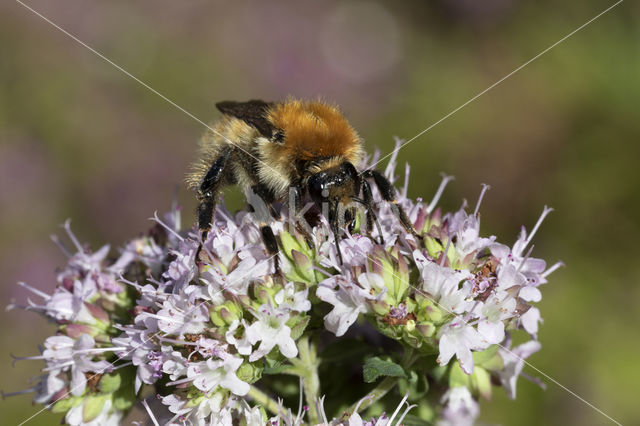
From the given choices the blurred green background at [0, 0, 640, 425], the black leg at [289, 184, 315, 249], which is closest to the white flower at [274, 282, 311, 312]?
the black leg at [289, 184, 315, 249]

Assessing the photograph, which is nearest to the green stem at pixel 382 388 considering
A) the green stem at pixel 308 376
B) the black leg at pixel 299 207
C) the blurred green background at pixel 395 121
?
the green stem at pixel 308 376

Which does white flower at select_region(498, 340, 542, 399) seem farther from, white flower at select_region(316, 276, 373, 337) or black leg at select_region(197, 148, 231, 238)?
black leg at select_region(197, 148, 231, 238)

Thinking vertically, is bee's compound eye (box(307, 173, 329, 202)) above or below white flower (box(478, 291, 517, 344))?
above

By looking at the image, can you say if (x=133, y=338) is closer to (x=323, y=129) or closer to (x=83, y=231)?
(x=323, y=129)

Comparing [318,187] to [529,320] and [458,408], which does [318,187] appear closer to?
[529,320]

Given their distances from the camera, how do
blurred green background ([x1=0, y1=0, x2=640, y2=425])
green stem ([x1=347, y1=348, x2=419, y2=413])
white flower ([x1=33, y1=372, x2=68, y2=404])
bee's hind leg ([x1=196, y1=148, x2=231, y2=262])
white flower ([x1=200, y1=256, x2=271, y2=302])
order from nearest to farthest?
white flower ([x1=200, y1=256, x2=271, y2=302]) < green stem ([x1=347, y1=348, x2=419, y2=413]) < bee's hind leg ([x1=196, y1=148, x2=231, y2=262]) < white flower ([x1=33, y1=372, x2=68, y2=404]) < blurred green background ([x1=0, y1=0, x2=640, y2=425])

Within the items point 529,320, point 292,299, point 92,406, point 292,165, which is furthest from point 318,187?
point 92,406
